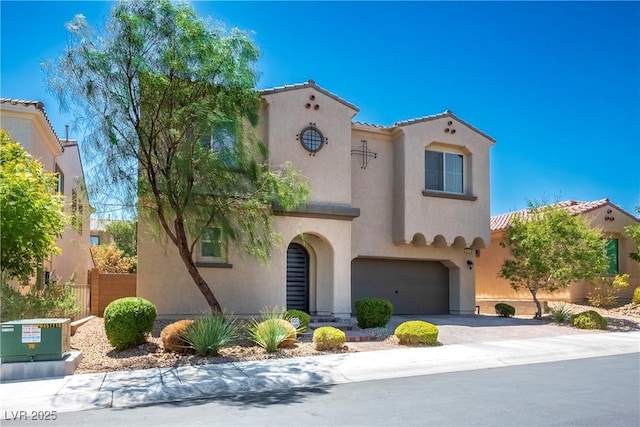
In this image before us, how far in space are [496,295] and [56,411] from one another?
2279cm

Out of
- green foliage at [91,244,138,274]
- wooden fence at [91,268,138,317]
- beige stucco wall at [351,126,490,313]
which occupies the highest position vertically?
beige stucco wall at [351,126,490,313]

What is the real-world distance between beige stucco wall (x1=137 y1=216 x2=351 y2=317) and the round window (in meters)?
2.43

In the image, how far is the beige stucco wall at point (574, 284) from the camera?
981 inches

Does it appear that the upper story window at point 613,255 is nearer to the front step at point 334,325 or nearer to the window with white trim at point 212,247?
the front step at point 334,325

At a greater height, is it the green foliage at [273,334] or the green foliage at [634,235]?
the green foliage at [634,235]

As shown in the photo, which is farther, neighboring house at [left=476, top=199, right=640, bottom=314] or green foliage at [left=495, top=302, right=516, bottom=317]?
neighboring house at [left=476, top=199, right=640, bottom=314]

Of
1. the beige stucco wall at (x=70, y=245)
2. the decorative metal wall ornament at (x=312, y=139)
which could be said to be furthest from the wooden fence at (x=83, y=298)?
the decorative metal wall ornament at (x=312, y=139)

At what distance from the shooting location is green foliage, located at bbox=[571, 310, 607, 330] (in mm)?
19016

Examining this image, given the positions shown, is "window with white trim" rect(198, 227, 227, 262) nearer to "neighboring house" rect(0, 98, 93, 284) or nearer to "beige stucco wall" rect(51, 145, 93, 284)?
"neighboring house" rect(0, 98, 93, 284)

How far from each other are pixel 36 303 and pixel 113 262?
11537 millimetres

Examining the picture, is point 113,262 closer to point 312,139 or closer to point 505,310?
point 312,139

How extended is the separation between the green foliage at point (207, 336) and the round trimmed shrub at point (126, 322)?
3.44 ft

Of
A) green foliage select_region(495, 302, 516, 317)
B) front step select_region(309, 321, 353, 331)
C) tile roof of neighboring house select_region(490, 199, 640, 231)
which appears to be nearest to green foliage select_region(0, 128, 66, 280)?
front step select_region(309, 321, 353, 331)

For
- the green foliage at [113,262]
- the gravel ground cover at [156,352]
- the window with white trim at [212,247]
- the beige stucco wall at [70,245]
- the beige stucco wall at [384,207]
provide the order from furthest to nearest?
the green foliage at [113,262] → the beige stucco wall at [70,245] → the beige stucco wall at [384,207] → the window with white trim at [212,247] → the gravel ground cover at [156,352]
